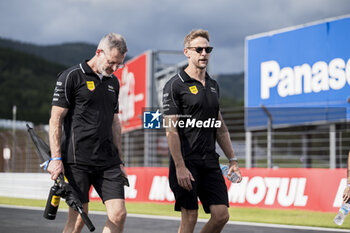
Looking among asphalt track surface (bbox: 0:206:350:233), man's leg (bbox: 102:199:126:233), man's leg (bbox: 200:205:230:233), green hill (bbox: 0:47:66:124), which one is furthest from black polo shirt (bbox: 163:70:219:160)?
green hill (bbox: 0:47:66:124)

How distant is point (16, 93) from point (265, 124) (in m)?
114

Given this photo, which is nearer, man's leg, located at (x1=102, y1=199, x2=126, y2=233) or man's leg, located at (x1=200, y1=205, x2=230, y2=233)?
man's leg, located at (x1=102, y1=199, x2=126, y2=233)

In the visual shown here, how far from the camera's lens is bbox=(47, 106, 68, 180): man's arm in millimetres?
4586

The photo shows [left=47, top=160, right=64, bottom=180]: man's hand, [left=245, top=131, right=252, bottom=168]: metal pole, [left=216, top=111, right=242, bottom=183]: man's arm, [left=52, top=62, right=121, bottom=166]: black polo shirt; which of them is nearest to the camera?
[left=47, top=160, right=64, bottom=180]: man's hand

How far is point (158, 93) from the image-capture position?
81.7ft

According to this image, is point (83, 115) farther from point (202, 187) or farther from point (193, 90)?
point (202, 187)

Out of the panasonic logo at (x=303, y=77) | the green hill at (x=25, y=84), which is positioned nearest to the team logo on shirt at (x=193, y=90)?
the panasonic logo at (x=303, y=77)

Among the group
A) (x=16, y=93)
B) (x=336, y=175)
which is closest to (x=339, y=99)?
(x=336, y=175)

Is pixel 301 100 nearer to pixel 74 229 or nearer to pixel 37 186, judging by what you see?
pixel 37 186

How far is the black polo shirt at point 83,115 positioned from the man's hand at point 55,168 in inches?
5.0

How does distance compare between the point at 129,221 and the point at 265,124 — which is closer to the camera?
the point at 129,221

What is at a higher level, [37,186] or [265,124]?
[265,124]

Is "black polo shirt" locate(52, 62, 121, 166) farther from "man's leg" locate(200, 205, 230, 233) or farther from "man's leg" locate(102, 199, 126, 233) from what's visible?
"man's leg" locate(200, 205, 230, 233)

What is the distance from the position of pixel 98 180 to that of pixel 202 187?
0.87 metres
